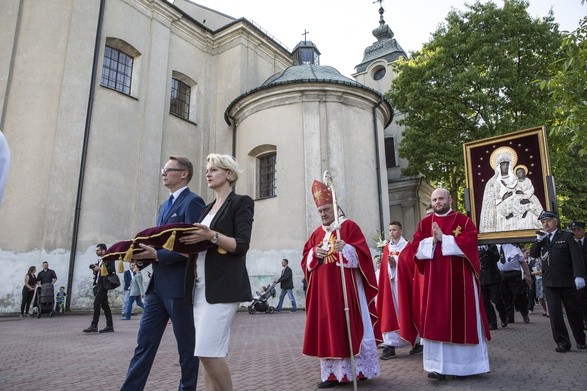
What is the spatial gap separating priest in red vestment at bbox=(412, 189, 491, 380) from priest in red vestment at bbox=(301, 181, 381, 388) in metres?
0.69

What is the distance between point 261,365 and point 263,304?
10.4 metres

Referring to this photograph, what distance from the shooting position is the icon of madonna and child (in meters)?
8.05

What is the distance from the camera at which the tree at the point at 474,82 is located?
63.9ft

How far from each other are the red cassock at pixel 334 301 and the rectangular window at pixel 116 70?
15462mm

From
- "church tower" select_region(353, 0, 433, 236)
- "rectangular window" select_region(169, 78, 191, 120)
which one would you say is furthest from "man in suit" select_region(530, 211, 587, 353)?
"church tower" select_region(353, 0, 433, 236)

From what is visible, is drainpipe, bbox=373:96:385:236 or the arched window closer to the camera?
the arched window

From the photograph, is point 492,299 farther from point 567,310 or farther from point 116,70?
point 116,70

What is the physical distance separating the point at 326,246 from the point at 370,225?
562 inches

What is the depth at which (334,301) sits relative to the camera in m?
5.18

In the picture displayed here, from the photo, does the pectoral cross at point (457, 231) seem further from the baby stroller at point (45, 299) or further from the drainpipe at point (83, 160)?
the drainpipe at point (83, 160)

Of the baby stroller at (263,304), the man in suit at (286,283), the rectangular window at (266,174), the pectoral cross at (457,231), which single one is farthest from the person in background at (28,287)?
the pectoral cross at (457,231)

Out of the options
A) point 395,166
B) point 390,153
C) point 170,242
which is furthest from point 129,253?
point 390,153

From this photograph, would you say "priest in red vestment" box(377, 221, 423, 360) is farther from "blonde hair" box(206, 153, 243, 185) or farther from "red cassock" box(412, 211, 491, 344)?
"blonde hair" box(206, 153, 243, 185)

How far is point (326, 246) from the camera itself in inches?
214
